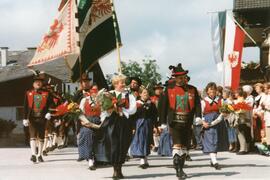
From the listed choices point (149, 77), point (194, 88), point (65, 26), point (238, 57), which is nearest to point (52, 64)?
point (149, 77)

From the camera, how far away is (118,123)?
38.2 ft

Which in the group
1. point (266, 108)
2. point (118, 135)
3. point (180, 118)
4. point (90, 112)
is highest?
point (266, 108)

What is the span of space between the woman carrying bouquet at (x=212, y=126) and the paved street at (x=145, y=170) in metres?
0.40

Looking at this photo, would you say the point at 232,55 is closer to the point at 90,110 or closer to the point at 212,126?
the point at 212,126

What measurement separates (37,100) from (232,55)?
843cm

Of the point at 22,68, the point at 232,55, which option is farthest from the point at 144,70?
the point at 232,55

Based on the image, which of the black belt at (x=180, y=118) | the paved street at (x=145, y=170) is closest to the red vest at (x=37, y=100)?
the paved street at (x=145, y=170)

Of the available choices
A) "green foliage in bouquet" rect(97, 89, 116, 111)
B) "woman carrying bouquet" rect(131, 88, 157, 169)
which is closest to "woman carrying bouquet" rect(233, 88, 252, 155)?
"woman carrying bouquet" rect(131, 88, 157, 169)

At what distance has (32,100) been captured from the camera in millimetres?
15656

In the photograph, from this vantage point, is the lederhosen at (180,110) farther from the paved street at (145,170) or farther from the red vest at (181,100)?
the paved street at (145,170)

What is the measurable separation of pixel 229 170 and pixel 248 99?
5.23 m

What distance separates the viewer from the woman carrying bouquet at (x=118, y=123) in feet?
37.8

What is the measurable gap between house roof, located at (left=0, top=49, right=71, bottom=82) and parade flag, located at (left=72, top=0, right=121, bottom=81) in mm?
37395

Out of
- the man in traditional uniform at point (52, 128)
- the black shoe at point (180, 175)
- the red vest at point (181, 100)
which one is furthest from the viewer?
the man in traditional uniform at point (52, 128)
